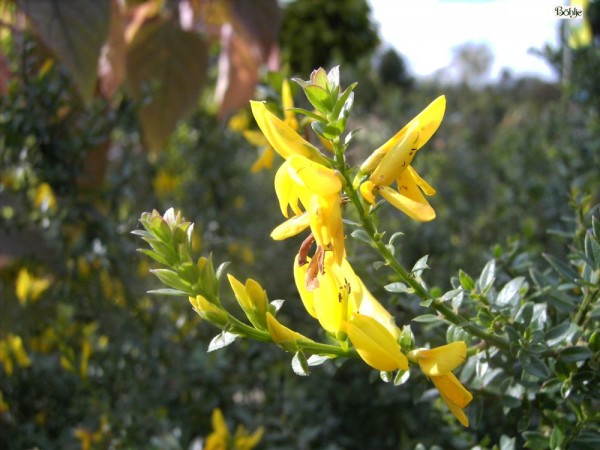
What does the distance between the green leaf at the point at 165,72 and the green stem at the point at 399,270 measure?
2.97 ft

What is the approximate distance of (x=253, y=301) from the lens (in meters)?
0.45

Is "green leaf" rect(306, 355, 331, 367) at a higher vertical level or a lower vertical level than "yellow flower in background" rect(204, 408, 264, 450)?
higher

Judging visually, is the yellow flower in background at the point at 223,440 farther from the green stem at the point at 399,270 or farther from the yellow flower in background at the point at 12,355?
the green stem at the point at 399,270

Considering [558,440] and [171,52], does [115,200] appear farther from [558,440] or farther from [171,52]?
[558,440]

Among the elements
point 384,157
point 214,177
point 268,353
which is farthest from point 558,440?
point 214,177

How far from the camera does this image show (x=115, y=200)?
1158 mm

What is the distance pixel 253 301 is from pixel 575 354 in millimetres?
247

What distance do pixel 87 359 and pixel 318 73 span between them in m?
0.71

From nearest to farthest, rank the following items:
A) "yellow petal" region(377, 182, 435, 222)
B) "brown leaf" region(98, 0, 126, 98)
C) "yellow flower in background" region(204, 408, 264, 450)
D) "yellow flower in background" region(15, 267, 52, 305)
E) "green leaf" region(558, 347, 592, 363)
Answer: "yellow petal" region(377, 182, 435, 222) < "green leaf" region(558, 347, 592, 363) < "yellow flower in background" region(204, 408, 264, 450) < "yellow flower in background" region(15, 267, 52, 305) < "brown leaf" region(98, 0, 126, 98)

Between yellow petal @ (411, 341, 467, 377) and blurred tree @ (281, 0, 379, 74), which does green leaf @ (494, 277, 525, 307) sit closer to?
yellow petal @ (411, 341, 467, 377)

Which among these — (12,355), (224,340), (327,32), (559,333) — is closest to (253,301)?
(224,340)

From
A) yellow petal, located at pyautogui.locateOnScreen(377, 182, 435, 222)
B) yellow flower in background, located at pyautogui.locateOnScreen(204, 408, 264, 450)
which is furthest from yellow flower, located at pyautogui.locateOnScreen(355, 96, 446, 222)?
yellow flower in background, located at pyautogui.locateOnScreen(204, 408, 264, 450)

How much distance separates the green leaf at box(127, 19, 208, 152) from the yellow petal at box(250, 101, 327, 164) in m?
0.88

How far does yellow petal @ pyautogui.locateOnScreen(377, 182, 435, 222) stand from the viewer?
385 mm
